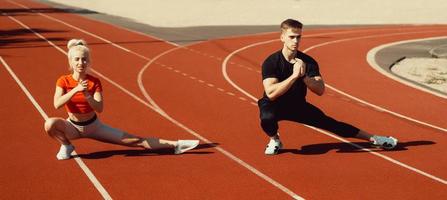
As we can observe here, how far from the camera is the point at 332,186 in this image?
6293 millimetres

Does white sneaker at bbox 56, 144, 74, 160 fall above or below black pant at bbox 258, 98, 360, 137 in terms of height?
below

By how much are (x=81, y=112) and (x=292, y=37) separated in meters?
2.66

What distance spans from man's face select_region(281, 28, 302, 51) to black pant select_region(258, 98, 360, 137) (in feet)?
2.62

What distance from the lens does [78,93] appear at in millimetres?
6672

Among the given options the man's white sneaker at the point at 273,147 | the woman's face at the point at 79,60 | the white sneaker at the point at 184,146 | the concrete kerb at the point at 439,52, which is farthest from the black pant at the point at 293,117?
the concrete kerb at the point at 439,52

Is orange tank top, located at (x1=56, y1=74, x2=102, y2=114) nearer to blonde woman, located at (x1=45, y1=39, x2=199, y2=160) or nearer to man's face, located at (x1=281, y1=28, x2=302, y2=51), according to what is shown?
blonde woman, located at (x1=45, y1=39, x2=199, y2=160)

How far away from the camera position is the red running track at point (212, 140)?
245 inches

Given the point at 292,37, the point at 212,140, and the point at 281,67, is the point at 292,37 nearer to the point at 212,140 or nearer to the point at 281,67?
the point at 281,67

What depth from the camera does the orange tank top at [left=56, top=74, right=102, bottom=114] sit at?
667 cm

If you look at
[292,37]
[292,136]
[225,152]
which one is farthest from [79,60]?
[292,136]

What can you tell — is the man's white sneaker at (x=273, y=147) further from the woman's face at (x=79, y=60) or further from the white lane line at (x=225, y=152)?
the woman's face at (x=79, y=60)

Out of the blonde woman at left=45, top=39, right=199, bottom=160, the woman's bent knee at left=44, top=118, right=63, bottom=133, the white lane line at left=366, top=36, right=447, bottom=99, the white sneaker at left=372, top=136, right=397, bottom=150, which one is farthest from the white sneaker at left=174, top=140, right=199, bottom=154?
the white lane line at left=366, top=36, right=447, bottom=99

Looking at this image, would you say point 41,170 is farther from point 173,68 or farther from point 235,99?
point 173,68

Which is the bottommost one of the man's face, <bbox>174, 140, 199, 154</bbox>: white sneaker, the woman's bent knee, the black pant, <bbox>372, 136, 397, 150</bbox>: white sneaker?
<bbox>174, 140, 199, 154</bbox>: white sneaker
